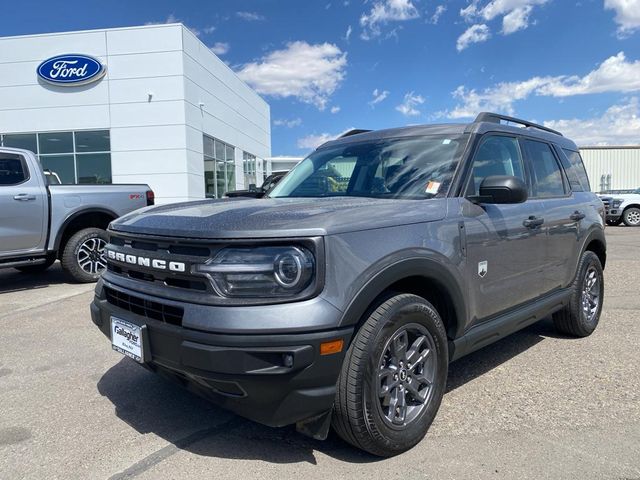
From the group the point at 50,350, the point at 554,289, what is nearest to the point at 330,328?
the point at 554,289

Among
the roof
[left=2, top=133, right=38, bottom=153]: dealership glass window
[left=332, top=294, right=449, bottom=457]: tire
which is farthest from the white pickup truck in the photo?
[left=2, top=133, right=38, bottom=153]: dealership glass window

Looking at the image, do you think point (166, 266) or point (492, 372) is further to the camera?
point (492, 372)

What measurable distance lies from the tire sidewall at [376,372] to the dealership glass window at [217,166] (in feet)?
55.4

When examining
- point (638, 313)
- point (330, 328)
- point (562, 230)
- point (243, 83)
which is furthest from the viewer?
point (243, 83)

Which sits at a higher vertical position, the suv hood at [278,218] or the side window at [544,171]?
the side window at [544,171]

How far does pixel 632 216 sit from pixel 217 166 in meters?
16.6

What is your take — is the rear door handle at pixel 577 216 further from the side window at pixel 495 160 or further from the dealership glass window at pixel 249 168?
the dealership glass window at pixel 249 168

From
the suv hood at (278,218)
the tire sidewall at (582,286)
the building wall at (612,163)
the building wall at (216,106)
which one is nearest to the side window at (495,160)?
the suv hood at (278,218)

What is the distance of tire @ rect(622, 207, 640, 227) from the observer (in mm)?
19328

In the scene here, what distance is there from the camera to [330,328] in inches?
88.1

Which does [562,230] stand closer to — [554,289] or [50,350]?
[554,289]

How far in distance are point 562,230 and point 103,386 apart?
3.76m

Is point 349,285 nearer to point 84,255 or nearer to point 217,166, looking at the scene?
point 84,255

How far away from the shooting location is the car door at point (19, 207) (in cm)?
675
